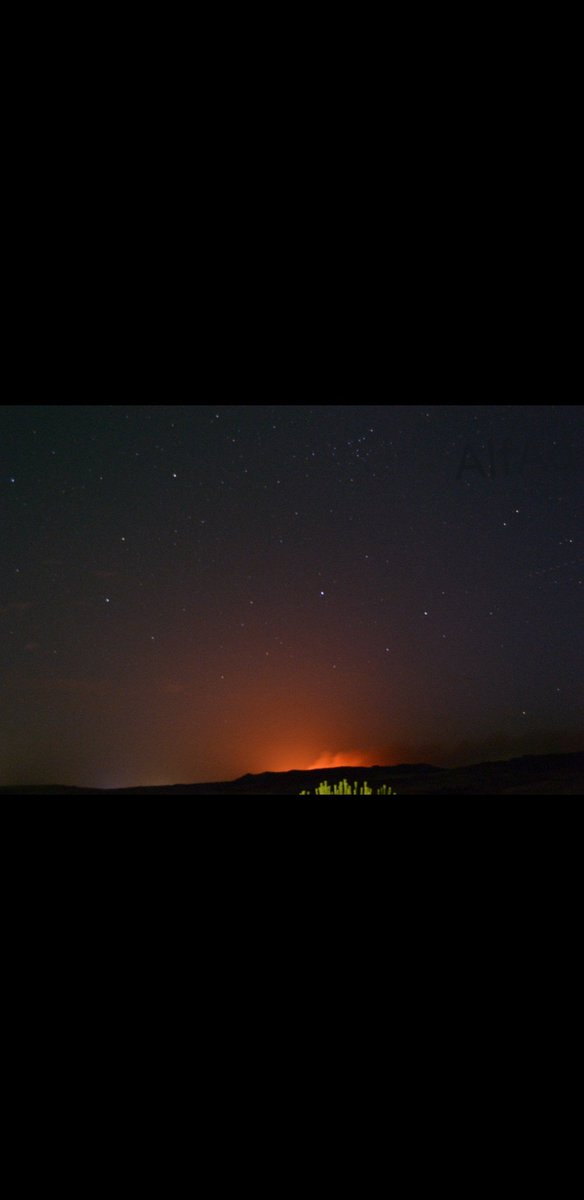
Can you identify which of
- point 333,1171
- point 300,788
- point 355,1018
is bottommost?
point 333,1171

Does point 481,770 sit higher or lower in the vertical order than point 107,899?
higher

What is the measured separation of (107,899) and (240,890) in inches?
12.3

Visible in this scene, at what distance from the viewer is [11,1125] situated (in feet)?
5.26

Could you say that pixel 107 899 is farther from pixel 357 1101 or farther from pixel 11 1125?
pixel 357 1101
